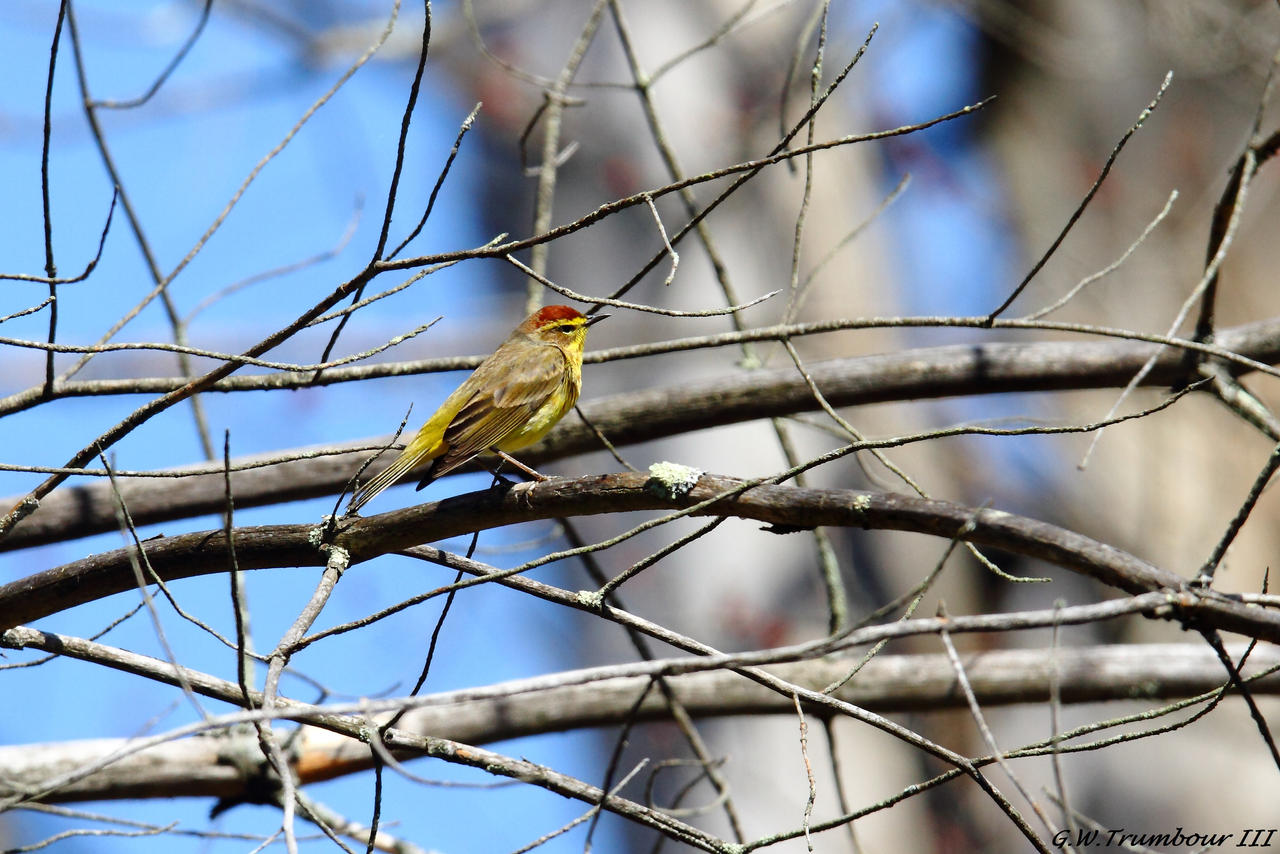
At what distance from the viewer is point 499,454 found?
4.69 meters

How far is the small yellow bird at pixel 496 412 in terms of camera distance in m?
4.52

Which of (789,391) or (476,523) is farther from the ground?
(789,391)

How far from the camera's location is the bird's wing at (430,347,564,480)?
4508mm

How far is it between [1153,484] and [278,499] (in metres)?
7.69

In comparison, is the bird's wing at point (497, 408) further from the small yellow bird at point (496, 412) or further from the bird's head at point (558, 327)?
the bird's head at point (558, 327)

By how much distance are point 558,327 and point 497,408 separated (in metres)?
1.03

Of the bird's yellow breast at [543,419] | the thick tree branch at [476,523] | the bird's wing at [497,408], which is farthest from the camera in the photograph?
the bird's yellow breast at [543,419]

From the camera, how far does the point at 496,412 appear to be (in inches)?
185

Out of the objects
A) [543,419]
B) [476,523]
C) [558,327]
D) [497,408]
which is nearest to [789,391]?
[543,419]

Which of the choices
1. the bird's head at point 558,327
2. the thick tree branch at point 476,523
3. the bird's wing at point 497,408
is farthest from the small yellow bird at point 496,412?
the thick tree branch at point 476,523

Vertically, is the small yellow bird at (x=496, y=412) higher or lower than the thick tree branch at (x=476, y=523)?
higher

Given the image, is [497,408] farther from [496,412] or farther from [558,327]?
[558,327]

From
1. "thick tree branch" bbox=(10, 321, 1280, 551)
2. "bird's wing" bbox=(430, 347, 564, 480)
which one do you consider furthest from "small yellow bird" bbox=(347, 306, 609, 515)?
"thick tree branch" bbox=(10, 321, 1280, 551)

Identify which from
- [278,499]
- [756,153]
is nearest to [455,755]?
[278,499]
